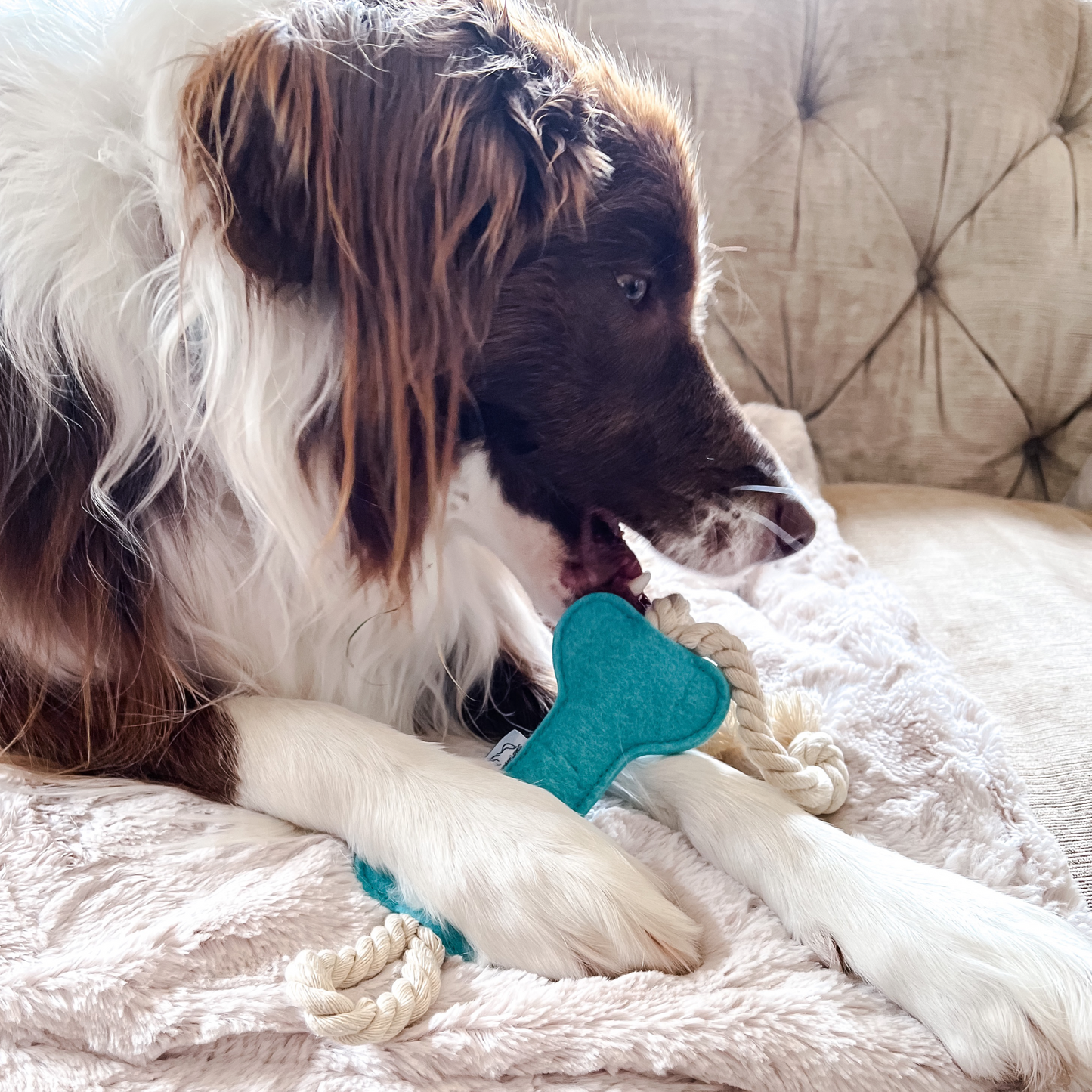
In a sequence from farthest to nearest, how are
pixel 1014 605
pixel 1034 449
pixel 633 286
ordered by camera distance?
pixel 1034 449
pixel 1014 605
pixel 633 286

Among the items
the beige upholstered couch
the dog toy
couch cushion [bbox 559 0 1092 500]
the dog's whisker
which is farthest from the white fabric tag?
couch cushion [bbox 559 0 1092 500]

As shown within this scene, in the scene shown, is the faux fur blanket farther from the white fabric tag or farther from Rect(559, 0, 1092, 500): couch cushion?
Rect(559, 0, 1092, 500): couch cushion

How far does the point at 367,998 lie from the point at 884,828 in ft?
1.40

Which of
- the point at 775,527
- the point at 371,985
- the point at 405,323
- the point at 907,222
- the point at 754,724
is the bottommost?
the point at 371,985

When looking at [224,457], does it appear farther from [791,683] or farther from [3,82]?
[791,683]

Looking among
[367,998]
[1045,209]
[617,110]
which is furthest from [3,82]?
[1045,209]

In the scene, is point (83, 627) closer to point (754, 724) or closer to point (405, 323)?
point (405, 323)

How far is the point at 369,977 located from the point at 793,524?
0.54 metres

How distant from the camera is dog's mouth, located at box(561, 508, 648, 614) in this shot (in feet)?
2.76

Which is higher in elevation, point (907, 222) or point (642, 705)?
point (907, 222)

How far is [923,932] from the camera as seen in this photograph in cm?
60

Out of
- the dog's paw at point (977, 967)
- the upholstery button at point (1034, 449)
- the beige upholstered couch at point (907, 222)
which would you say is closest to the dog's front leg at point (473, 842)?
the dog's paw at point (977, 967)

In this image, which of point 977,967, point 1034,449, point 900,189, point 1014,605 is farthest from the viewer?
point 1034,449

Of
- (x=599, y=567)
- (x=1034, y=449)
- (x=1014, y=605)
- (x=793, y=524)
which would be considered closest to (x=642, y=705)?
(x=599, y=567)
